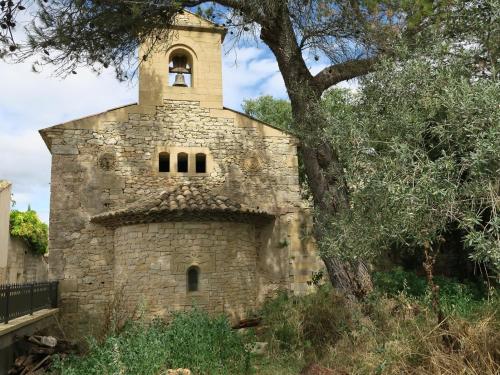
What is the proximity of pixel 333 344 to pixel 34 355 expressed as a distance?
17.3 ft

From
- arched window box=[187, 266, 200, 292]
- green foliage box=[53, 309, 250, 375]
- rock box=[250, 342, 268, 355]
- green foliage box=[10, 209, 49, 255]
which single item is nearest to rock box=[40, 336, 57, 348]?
green foliage box=[53, 309, 250, 375]

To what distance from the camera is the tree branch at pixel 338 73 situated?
7438mm

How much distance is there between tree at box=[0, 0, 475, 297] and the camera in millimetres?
6824

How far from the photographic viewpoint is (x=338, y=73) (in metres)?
7.59

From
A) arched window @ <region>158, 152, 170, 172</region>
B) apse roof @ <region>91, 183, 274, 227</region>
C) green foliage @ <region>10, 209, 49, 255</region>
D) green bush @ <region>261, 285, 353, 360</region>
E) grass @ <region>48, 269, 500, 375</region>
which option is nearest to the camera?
grass @ <region>48, 269, 500, 375</region>

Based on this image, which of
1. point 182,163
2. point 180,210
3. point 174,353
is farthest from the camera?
point 182,163

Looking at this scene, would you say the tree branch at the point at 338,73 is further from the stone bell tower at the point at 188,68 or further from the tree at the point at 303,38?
the stone bell tower at the point at 188,68

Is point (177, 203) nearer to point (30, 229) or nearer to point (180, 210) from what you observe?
point (180, 210)

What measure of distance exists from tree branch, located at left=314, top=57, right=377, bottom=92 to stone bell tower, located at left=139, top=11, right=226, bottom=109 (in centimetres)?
548

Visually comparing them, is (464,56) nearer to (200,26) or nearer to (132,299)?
(132,299)

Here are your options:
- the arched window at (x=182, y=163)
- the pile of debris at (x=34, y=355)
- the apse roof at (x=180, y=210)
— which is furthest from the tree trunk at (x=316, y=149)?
the arched window at (x=182, y=163)

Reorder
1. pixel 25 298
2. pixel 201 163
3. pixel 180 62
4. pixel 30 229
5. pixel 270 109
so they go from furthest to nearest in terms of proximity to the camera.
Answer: pixel 270 109
pixel 30 229
pixel 180 62
pixel 201 163
pixel 25 298

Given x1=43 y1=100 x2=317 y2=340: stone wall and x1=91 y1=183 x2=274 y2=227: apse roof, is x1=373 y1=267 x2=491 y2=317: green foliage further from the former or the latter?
x1=91 y1=183 x2=274 y2=227: apse roof

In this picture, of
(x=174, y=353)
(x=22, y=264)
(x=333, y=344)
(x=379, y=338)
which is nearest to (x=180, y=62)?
(x=174, y=353)
